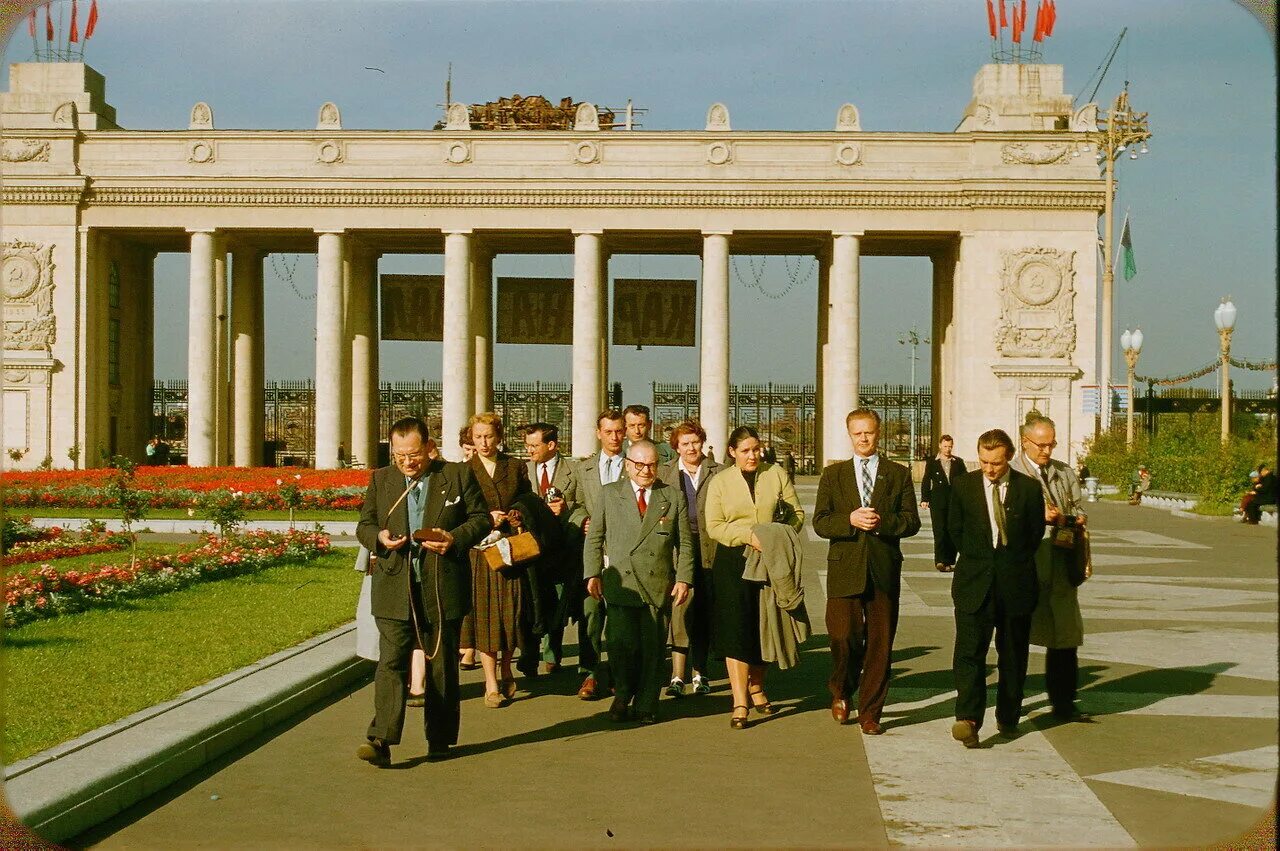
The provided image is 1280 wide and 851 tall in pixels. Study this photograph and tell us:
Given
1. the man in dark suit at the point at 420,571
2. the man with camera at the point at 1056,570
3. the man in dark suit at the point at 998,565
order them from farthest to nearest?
1. the man with camera at the point at 1056,570
2. the man in dark suit at the point at 998,565
3. the man in dark suit at the point at 420,571

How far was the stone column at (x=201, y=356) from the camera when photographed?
4631 cm

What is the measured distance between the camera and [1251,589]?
17609mm

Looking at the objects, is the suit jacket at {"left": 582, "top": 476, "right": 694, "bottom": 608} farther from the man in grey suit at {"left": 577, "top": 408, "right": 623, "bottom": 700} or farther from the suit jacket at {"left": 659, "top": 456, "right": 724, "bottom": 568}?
the man in grey suit at {"left": 577, "top": 408, "right": 623, "bottom": 700}

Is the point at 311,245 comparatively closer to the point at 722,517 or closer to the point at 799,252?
the point at 799,252

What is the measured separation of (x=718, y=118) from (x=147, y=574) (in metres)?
33.9

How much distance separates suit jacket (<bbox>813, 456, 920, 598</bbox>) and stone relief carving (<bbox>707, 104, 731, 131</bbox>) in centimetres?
3834

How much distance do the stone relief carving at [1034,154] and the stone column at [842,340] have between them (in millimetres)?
5516

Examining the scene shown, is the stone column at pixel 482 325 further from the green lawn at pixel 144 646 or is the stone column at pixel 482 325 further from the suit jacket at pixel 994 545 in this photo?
the suit jacket at pixel 994 545

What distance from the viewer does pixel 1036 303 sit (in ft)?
151

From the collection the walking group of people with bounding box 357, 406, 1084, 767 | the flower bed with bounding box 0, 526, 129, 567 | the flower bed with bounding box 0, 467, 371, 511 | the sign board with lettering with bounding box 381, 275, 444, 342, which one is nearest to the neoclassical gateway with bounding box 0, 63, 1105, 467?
the sign board with lettering with bounding box 381, 275, 444, 342

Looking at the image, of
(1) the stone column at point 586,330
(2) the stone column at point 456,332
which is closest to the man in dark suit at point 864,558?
(1) the stone column at point 586,330

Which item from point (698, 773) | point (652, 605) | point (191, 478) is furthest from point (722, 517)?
point (191, 478)

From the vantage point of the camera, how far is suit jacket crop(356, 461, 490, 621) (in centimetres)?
847

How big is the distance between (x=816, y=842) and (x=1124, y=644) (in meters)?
7.31
